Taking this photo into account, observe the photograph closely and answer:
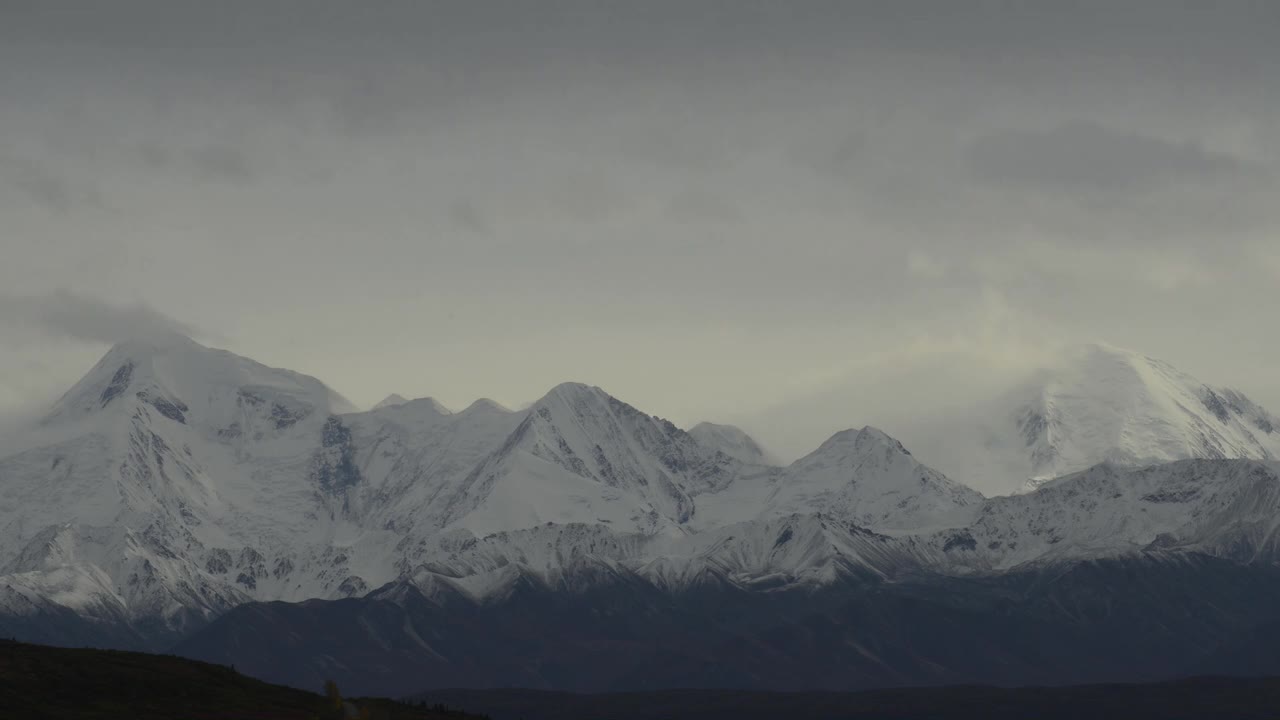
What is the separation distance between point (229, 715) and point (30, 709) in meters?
16.9

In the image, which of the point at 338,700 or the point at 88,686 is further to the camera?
the point at 88,686

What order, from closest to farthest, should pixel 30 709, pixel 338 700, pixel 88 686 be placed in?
pixel 338 700 < pixel 30 709 < pixel 88 686

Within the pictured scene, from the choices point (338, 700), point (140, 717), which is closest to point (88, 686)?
point (140, 717)

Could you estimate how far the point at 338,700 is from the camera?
106 meters

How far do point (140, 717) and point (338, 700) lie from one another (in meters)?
87.0

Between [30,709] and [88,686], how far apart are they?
1382 centimetres

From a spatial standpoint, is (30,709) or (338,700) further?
(30,709)

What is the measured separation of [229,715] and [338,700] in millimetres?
89477

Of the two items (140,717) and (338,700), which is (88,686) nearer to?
(140,717)

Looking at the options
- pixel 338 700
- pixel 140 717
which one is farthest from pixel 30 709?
pixel 338 700

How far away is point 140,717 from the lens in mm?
187000

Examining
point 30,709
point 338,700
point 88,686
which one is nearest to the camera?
point 338,700

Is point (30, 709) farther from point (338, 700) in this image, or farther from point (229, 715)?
point (338, 700)

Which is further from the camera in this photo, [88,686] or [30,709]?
[88,686]
